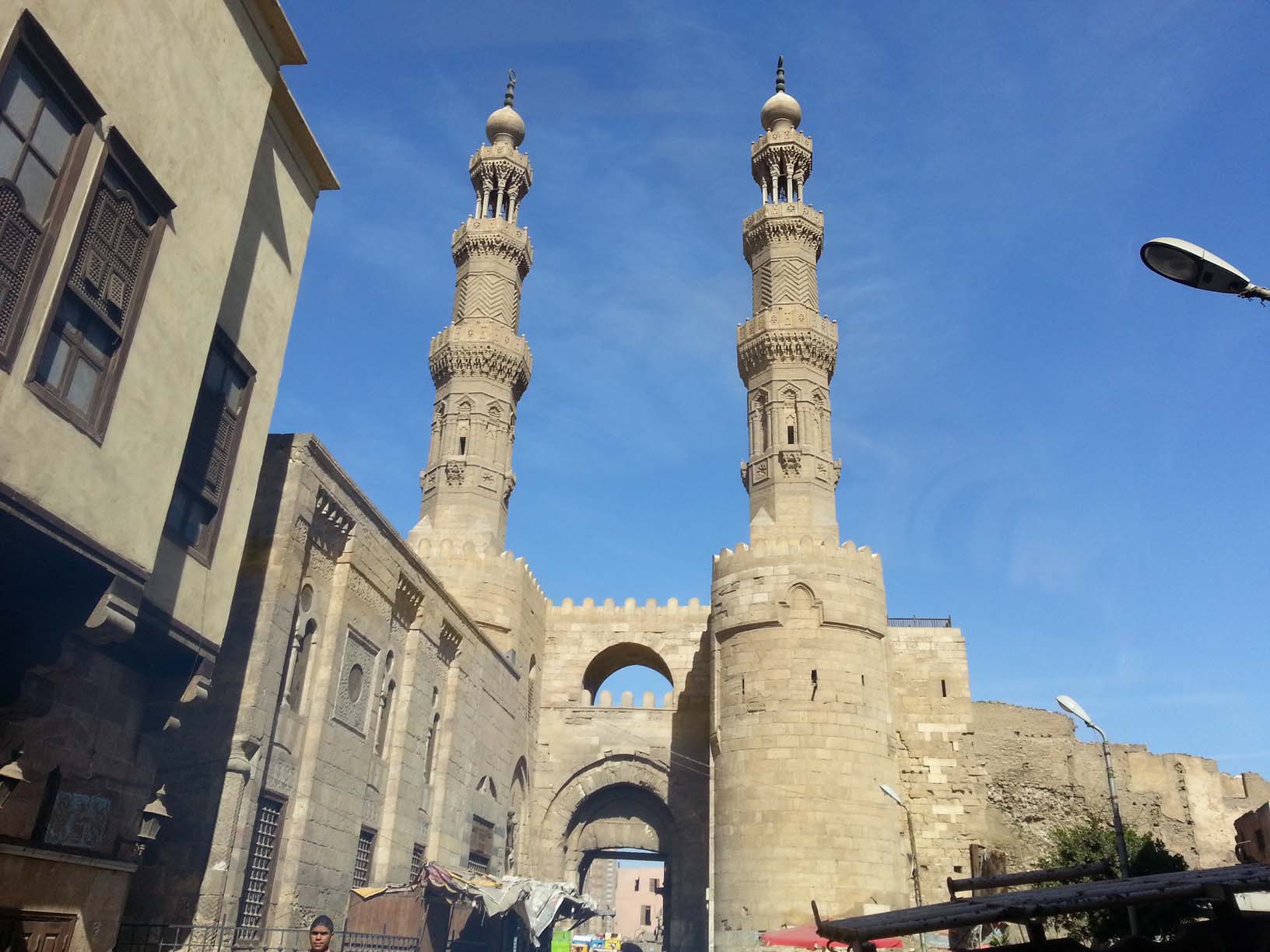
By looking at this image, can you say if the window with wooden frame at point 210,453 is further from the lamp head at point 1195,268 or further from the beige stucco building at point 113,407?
the lamp head at point 1195,268

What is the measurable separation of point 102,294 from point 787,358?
72.0ft

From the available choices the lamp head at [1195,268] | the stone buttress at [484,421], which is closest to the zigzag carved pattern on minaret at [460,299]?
the stone buttress at [484,421]

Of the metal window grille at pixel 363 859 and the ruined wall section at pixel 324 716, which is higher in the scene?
the ruined wall section at pixel 324 716

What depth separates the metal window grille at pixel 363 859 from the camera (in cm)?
1473

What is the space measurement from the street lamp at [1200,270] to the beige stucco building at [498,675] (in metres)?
7.30

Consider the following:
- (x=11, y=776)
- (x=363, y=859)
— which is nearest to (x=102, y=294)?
(x=11, y=776)

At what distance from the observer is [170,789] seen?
10602 millimetres

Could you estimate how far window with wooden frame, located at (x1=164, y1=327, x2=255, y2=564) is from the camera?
965 cm

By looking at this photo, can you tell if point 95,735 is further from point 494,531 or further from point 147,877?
point 494,531

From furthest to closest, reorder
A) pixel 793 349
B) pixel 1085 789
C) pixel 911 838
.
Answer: pixel 793 349 < pixel 1085 789 < pixel 911 838

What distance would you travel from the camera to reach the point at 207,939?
10.1 m

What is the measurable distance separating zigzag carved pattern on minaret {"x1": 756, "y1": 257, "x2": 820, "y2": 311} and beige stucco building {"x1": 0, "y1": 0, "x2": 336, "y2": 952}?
19820 millimetres

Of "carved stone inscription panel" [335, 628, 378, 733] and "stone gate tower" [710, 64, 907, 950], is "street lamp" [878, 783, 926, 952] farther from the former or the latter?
"carved stone inscription panel" [335, 628, 378, 733]

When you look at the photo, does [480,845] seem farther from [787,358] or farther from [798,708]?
[787,358]
